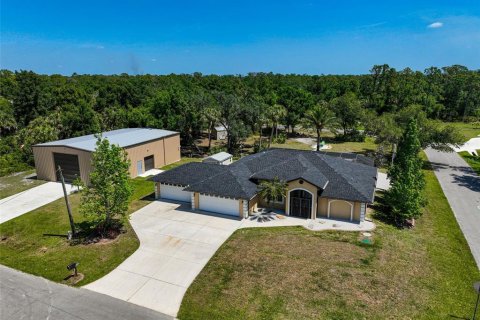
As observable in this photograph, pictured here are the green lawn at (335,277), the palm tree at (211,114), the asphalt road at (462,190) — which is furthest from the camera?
the palm tree at (211,114)

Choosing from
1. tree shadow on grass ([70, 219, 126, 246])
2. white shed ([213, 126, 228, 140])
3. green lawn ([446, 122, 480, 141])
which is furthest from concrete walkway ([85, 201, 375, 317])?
green lawn ([446, 122, 480, 141])

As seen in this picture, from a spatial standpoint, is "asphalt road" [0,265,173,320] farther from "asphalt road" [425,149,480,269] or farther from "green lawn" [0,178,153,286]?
"asphalt road" [425,149,480,269]

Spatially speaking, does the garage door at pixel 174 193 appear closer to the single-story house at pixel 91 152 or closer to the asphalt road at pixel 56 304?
the single-story house at pixel 91 152

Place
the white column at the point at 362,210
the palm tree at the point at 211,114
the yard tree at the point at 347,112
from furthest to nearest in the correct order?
the yard tree at the point at 347,112 < the palm tree at the point at 211,114 < the white column at the point at 362,210

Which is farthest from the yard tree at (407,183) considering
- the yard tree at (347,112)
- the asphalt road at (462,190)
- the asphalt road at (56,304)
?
the yard tree at (347,112)

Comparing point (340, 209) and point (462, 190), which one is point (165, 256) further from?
point (462, 190)
